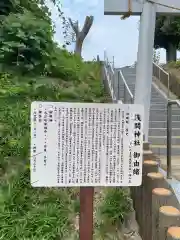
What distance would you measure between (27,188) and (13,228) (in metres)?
0.60

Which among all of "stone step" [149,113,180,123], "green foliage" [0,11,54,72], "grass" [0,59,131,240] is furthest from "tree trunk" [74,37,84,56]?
"grass" [0,59,131,240]

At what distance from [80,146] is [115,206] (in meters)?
1.26

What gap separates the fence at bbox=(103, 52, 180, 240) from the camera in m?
2.44

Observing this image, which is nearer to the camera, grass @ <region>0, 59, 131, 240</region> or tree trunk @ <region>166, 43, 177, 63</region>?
grass @ <region>0, 59, 131, 240</region>

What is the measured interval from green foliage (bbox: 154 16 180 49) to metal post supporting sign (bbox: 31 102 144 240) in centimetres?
1607

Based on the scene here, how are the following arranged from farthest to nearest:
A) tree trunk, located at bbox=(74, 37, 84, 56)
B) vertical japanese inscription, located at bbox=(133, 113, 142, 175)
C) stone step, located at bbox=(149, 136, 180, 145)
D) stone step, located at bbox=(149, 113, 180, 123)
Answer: tree trunk, located at bbox=(74, 37, 84, 56), stone step, located at bbox=(149, 113, 180, 123), stone step, located at bbox=(149, 136, 180, 145), vertical japanese inscription, located at bbox=(133, 113, 142, 175)

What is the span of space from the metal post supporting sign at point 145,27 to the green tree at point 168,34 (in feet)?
42.0

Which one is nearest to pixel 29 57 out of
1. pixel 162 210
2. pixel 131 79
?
pixel 162 210

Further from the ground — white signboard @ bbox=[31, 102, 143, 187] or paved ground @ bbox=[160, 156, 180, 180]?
white signboard @ bbox=[31, 102, 143, 187]

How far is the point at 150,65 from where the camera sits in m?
5.32

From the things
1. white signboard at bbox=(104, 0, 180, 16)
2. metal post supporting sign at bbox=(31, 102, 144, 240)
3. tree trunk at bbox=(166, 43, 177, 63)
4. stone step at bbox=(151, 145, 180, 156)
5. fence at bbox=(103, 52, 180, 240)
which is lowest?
stone step at bbox=(151, 145, 180, 156)

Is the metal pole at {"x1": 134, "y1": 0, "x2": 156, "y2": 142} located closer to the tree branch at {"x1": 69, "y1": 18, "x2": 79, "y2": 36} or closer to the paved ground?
the paved ground

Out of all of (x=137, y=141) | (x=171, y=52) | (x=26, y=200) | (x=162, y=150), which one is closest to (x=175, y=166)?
(x=162, y=150)

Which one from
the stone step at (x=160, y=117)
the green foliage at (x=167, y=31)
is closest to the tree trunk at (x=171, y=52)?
the green foliage at (x=167, y=31)
